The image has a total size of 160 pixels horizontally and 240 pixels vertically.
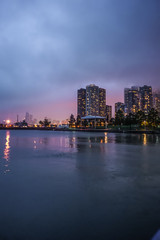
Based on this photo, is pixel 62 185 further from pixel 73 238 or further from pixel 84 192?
pixel 73 238

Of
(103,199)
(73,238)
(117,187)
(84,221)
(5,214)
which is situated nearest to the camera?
(73,238)

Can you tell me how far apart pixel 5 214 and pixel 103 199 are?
3301 millimetres

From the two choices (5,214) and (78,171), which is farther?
(78,171)

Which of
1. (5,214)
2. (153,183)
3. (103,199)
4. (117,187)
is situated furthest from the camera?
(153,183)

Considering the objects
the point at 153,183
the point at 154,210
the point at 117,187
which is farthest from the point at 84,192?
the point at 153,183

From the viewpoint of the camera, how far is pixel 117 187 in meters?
7.92

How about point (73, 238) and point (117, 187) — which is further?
point (117, 187)

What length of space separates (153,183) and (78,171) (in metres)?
4.36

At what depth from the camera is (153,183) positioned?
8453 millimetres

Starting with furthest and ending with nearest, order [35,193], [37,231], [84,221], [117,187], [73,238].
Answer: [117,187]
[35,193]
[84,221]
[37,231]
[73,238]

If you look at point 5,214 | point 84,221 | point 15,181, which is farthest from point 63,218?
point 15,181

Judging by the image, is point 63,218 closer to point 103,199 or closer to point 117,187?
point 103,199

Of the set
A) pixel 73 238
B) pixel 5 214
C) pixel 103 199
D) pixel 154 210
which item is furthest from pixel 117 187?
pixel 5 214

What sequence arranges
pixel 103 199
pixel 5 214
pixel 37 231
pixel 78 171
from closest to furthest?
pixel 37 231 → pixel 5 214 → pixel 103 199 → pixel 78 171
